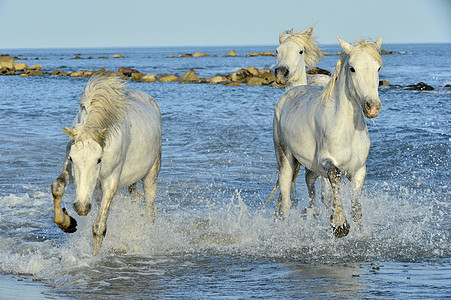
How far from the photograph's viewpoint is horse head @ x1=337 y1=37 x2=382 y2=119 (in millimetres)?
5094

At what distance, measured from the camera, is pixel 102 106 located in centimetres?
533

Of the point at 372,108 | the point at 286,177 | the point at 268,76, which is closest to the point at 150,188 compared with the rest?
the point at 286,177

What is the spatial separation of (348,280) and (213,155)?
24.5ft

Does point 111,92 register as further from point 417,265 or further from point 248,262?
point 417,265

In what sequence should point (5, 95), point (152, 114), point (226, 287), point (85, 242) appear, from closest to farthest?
point (226, 287) → point (85, 242) → point (152, 114) → point (5, 95)

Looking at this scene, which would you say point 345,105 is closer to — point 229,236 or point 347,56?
point 347,56

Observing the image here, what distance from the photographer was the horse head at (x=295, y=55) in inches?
282

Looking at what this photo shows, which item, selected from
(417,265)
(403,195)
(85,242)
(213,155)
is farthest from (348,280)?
(213,155)

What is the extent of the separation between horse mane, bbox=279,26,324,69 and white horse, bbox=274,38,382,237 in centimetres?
81

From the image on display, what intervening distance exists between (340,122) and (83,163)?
8.42ft

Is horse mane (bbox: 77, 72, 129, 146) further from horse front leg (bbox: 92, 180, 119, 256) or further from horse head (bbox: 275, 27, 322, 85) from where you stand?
horse head (bbox: 275, 27, 322, 85)

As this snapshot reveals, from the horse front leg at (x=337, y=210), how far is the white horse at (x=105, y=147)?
1.99 meters

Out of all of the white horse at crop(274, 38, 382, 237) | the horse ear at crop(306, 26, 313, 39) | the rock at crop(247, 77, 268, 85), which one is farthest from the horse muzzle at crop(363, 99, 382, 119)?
the rock at crop(247, 77, 268, 85)

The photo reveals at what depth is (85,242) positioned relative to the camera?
587cm
